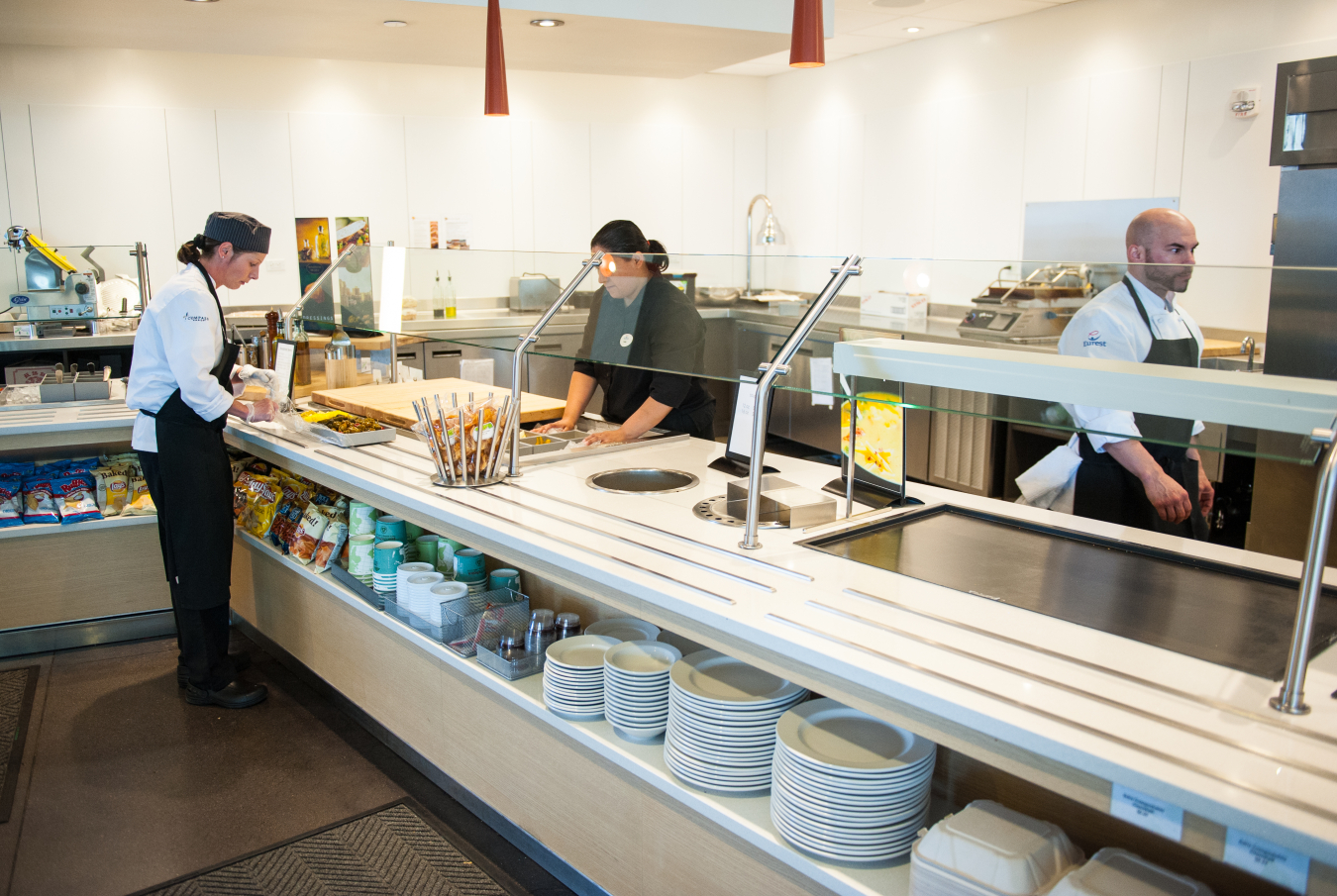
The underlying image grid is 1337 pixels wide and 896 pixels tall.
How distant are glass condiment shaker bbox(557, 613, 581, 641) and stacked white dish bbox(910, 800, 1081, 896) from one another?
1.20 metres

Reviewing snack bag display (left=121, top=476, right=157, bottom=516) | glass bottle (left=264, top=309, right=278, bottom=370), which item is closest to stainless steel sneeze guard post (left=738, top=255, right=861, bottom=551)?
glass bottle (left=264, top=309, right=278, bottom=370)

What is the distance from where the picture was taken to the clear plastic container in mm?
1365

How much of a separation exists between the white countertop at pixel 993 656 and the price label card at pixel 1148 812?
24 mm

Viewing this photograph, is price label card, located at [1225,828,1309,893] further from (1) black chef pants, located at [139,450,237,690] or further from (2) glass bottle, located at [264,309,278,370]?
(2) glass bottle, located at [264,309,278,370]

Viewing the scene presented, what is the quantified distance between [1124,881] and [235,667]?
3.22 metres

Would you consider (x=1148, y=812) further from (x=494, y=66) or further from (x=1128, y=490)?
(x=494, y=66)

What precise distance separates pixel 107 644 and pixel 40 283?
1763 millimetres

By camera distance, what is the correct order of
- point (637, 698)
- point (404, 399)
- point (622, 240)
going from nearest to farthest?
point (637, 698) → point (622, 240) → point (404, 399)

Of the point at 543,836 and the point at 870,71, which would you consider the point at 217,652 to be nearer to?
the point at 543,836

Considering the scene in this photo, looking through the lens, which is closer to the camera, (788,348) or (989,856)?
(989,856)

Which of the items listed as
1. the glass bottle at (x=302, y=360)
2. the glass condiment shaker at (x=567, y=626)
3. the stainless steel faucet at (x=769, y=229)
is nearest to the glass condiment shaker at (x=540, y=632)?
the glass condiment shaker at (x=567, y=626)

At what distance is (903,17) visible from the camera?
641cm

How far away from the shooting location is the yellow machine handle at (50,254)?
177 inches

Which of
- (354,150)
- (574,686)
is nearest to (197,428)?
(574,686)
